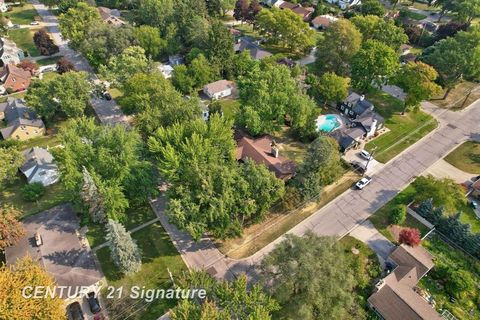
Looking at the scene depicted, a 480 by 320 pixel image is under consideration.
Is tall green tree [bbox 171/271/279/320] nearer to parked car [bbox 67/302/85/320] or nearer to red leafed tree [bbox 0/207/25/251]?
parked car [bbox 67/302/85/320]

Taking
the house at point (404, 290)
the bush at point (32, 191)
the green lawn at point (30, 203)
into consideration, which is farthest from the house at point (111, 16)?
the house at point (404, 290)

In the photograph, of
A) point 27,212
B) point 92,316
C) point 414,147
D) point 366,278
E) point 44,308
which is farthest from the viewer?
point 414,147

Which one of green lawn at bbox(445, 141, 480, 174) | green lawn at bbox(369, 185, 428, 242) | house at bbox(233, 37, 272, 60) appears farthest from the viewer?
house at bbox(233, 37, 272, 60)

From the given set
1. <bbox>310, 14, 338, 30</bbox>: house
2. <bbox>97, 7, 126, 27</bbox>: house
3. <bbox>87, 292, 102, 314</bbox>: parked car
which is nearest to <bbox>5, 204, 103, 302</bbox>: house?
<bbox>87, 292, 102, 314</bbox>: parked car

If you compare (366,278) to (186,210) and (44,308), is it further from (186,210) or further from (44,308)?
(44,308)

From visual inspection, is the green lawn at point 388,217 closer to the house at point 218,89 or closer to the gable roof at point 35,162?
the house at point 218,89

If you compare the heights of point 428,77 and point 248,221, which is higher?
point 428,77

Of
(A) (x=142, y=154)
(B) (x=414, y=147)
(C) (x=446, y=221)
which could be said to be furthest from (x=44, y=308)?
(B) (x=414, y=147)
